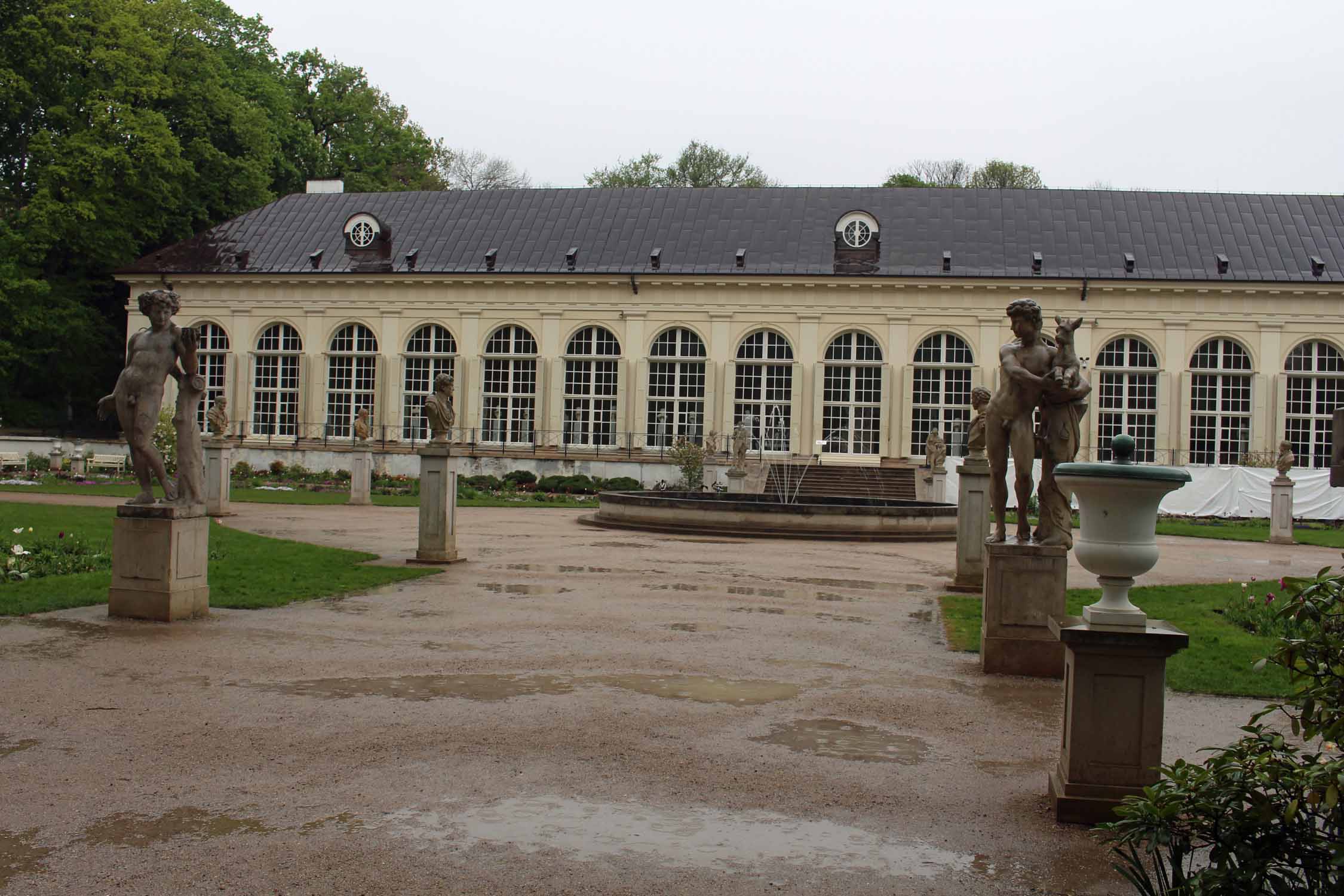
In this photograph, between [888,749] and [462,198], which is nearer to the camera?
[888,749]

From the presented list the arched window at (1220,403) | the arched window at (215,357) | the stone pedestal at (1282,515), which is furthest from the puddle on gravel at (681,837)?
the arched window at (215,357)

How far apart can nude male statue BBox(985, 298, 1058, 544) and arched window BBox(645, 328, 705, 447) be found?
101ft

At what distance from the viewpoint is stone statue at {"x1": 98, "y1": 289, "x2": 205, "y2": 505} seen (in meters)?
10.6

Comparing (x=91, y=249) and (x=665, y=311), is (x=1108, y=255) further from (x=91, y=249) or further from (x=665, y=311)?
(x=91, y=249)

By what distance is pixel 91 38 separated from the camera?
40.6 meters

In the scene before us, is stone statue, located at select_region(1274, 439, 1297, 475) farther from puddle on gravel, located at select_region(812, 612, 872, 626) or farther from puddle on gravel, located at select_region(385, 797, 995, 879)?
puddle on gravel, located at select_region(385, 797, 995, 879)

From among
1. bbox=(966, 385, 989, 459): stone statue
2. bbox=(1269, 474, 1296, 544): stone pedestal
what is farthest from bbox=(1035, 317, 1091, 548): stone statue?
bbox=(1269, 474, 1296, 544): stone pedestal

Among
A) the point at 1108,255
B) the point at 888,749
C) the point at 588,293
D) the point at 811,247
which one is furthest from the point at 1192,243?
the point at 888,749

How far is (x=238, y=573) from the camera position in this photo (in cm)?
1384

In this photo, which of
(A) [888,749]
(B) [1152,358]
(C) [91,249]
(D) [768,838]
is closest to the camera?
(D) [768,838]

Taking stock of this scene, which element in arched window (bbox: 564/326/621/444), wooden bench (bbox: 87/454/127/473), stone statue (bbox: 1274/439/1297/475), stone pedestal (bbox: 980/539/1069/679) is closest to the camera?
stone pedestal (bbox: 980/539/1069/679)

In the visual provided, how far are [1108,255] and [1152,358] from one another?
146 inches

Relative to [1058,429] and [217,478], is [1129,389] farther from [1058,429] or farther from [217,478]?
[1058,429]

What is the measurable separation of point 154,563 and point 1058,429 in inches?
310
